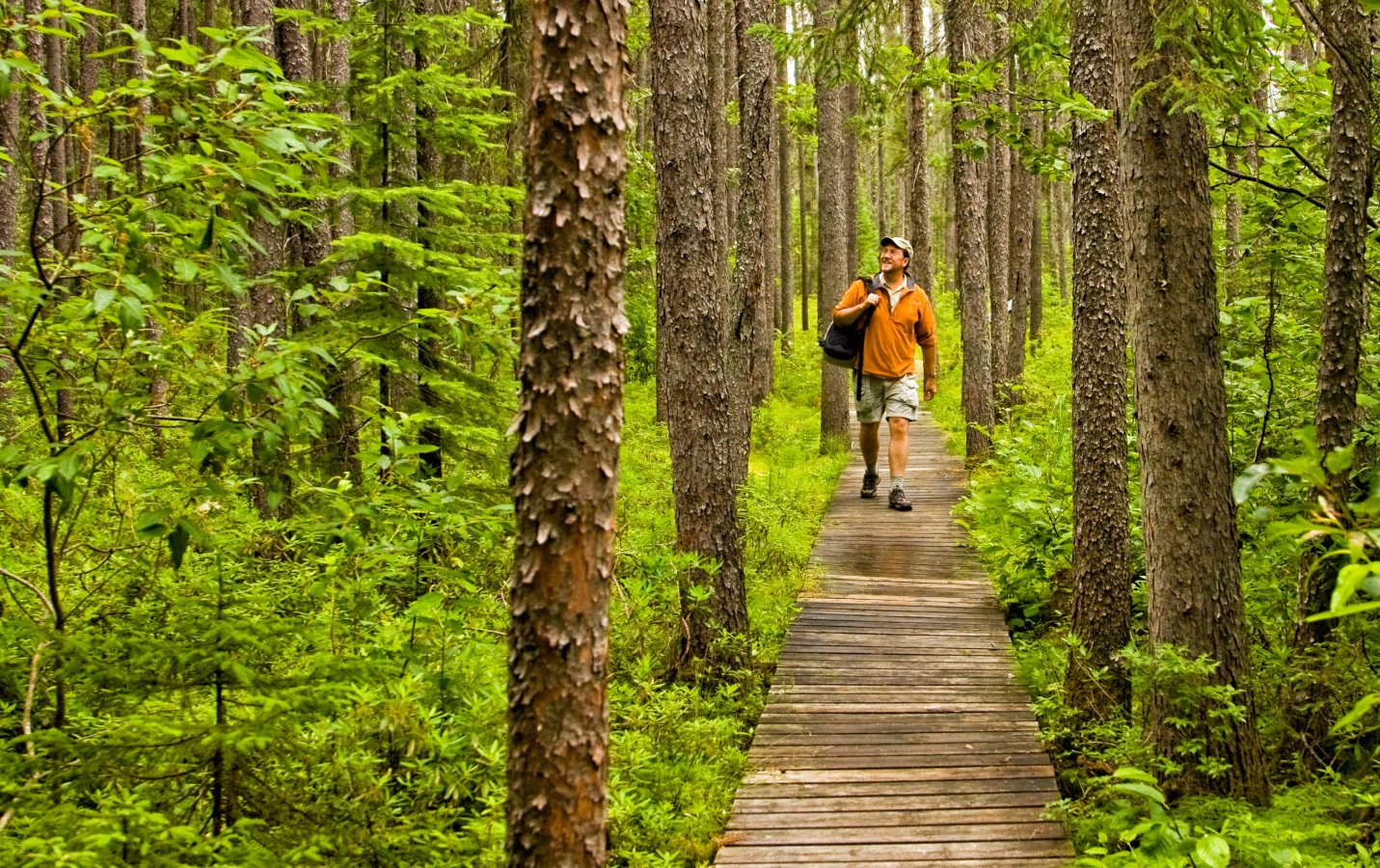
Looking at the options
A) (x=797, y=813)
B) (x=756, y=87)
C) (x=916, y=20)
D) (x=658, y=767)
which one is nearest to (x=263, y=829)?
(x=658, y=767)

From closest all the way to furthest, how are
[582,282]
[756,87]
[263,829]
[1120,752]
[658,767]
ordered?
1. [582,282]
2. [263,829]
3. [1120,752]
4. [658,767]
5. [756,87]

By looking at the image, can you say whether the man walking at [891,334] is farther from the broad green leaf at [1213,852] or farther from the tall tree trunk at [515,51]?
the broad green leaf at [1213,852]

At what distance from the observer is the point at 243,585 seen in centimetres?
574

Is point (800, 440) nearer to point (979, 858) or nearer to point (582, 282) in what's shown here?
point (979, 858)

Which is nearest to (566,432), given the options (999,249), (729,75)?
(999,249)

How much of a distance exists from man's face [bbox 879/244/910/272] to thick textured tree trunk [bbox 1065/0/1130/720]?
397cm

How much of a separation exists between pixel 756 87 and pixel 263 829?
389 inches

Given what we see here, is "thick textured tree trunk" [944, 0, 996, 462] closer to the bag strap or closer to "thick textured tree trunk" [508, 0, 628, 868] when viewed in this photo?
the bag strap

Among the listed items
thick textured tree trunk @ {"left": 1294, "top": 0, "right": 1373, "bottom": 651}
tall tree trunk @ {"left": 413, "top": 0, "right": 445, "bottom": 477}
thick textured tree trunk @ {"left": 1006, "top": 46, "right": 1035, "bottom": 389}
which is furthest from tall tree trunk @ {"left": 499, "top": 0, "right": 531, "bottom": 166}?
thick textured tree trunk @ {"left": 1006, "top": 46, "right": 1035, "bottom": 389}

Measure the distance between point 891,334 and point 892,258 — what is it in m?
0.82

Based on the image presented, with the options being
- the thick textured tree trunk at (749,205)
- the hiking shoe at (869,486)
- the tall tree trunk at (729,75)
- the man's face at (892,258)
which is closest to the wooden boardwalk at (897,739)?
the hiking shoe at (869,486)

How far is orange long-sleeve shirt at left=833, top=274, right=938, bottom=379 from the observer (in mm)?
9938

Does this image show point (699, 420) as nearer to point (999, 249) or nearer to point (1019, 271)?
point (999, 249)

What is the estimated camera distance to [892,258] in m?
9.91
